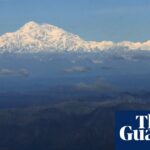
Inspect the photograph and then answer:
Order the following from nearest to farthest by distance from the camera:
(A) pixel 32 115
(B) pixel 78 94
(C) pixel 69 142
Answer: (B) pixel 78 94 → (A) pixel 32 115 → (C) pixel 69 142

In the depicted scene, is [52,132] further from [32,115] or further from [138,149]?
[138,149]

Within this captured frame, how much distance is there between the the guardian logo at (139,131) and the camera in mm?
17094

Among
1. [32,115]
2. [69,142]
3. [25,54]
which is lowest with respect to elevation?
[69,142]

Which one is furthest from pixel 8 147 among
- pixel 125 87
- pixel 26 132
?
pixel 125 87

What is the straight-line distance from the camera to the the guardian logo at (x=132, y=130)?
671 inches

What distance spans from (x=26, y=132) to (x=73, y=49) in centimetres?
3417

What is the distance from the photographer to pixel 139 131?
682 inches

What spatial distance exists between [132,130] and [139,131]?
0.30m

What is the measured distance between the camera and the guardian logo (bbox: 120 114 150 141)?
17094 millimetres

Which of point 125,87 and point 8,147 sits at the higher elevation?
point 125,87

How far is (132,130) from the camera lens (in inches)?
678

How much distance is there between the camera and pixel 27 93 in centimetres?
4125

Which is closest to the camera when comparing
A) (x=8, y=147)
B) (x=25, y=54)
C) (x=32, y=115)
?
(x=25, y=54)

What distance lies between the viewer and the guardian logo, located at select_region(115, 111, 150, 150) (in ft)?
55.9
